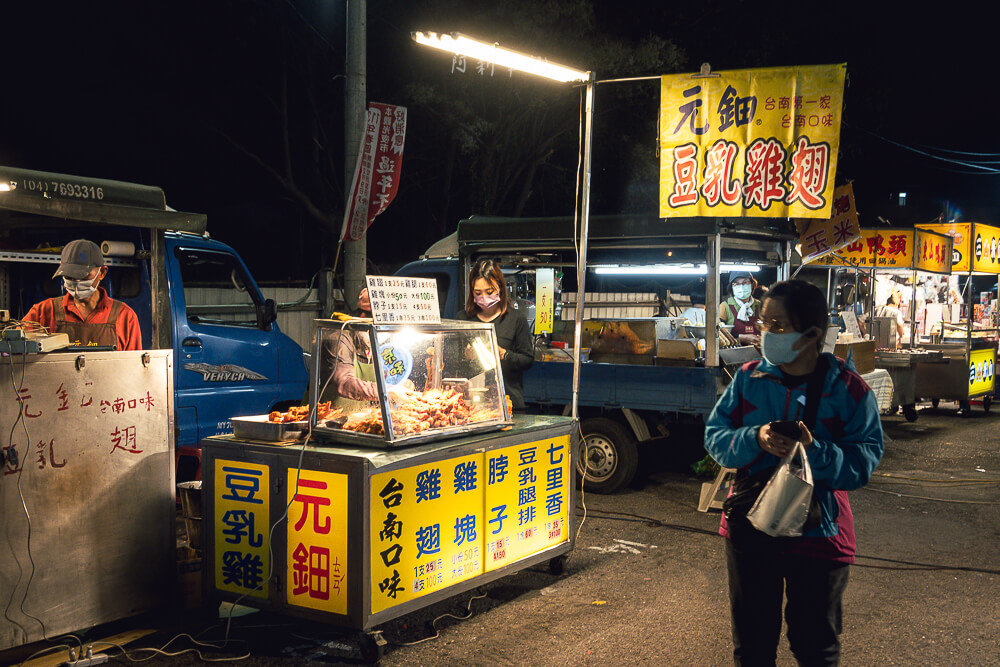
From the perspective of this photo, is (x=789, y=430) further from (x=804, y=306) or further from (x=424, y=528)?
(x=424, y=528)

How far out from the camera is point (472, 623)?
183 inches

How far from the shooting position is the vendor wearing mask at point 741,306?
10.1 metres

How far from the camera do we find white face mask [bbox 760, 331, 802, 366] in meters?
2.91

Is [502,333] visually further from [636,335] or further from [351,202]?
[351,202]

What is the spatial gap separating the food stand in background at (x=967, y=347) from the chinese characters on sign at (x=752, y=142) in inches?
304

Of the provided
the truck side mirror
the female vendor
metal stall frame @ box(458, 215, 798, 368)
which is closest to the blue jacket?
the female vendor

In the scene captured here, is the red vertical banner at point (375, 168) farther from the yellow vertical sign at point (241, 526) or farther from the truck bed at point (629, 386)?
the yellow vertical sign at point (241, 526)

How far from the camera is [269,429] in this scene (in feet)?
14.4

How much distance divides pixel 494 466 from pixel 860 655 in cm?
224

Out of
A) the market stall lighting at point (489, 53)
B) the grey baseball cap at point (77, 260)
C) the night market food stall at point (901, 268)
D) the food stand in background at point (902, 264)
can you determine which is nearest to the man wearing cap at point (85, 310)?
the grey baseball cap at point (77, 260)

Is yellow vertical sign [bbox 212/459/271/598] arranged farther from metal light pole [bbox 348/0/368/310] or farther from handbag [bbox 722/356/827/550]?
metal light pole [bbox 348/0/368/310]

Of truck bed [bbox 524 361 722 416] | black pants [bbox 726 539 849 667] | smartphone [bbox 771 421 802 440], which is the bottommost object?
black pants [bbox 726 539 849 667]

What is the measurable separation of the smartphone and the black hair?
1.24 feet

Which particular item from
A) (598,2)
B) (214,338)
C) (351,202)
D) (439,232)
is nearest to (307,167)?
(439,232)
